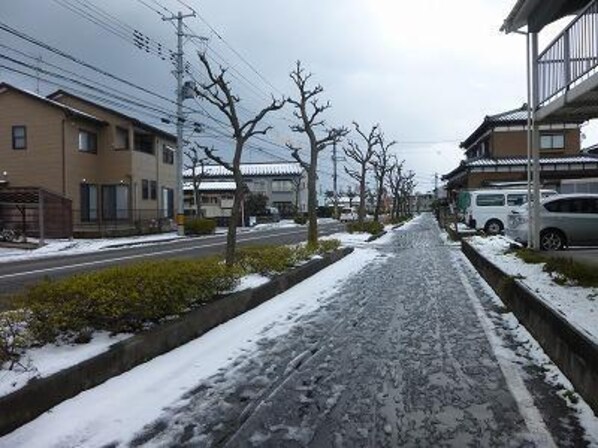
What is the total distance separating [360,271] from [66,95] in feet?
99.5

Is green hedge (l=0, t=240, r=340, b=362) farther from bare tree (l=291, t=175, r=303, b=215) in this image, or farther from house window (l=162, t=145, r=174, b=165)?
bare tree (l=291, t=175, r=303, b=215)

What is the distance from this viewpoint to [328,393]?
6.46 m

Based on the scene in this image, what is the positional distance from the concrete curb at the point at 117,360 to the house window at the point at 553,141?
42.1 meters

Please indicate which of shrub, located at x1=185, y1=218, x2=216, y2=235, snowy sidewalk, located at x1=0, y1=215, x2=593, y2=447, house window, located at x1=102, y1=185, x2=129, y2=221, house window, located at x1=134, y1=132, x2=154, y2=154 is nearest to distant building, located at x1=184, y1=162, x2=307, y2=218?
house window, located at x1=134, y1=132, x2=154, y2=154

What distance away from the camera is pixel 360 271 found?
17.9 m

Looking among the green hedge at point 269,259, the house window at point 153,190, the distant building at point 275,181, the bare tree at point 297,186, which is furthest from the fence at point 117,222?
the distant building at point 275,181

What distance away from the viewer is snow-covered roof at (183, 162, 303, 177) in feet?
317

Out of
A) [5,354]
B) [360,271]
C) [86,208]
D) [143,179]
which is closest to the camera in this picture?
[5,354]

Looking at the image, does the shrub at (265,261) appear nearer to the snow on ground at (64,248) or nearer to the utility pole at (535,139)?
the utility pole at (535,139)

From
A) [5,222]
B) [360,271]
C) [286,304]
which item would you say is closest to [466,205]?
[360,271]

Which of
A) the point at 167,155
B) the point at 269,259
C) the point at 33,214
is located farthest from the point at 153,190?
the point at 269,259

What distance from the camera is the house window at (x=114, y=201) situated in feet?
140

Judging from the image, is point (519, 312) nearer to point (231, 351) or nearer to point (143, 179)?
point (231, 351)

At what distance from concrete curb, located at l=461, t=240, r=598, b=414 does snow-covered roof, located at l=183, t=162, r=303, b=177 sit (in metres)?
85.5
